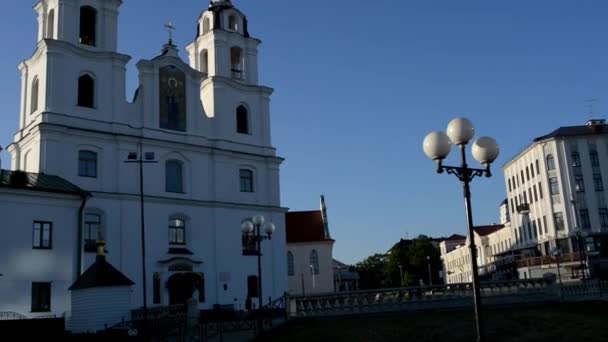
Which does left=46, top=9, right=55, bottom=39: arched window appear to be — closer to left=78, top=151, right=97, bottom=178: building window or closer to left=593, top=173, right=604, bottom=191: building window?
left=78, top=151, right=97, bottom=178: building window

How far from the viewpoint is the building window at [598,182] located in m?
56.2

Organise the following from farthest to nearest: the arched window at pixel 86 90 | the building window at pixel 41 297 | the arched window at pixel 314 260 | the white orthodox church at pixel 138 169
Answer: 1. the arched window at pixel 314 260
2. the arched window at pixel 86 90
3. the white orthodox church at pixel 138 169
4. the building window at pixel 41 297

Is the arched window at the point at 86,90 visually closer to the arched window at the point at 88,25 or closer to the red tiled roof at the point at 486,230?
the arched window at the point at 88,25

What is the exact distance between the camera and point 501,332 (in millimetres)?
21078

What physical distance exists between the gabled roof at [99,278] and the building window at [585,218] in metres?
41.9

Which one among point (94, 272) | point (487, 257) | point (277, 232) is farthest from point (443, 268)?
point (94, 272)

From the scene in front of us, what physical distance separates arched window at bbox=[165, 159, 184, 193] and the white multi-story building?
34.2m

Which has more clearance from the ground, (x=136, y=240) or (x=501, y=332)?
(x=136, y=240)

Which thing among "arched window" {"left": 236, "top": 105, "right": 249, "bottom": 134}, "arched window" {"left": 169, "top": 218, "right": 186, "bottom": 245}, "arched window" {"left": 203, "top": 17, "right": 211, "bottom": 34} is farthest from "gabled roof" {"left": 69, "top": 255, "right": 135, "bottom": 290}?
"arched window" {"left": 203, "top": 17, "right": 211, "bottom": 34}

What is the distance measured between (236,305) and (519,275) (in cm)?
3387

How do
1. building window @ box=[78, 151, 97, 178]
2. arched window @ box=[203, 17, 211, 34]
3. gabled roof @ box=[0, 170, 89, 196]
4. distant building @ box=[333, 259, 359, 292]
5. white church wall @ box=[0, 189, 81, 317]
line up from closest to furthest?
white church wall @ box=[0, 189, 81, 317], gabled roof @ box=[0, 170, 89, 196], building window @ box=[78, 151, 97, 178], arched window @ box=[203, 17, 211, 34], distant building @ box=[333, 259, 359, 292]

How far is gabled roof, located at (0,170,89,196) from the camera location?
102 ft

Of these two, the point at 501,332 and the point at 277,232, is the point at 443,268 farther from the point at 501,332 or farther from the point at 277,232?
the point at 501,332

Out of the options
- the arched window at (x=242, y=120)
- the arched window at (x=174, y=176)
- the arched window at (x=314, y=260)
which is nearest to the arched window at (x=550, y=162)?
the arched window at (x=314, y=260)
